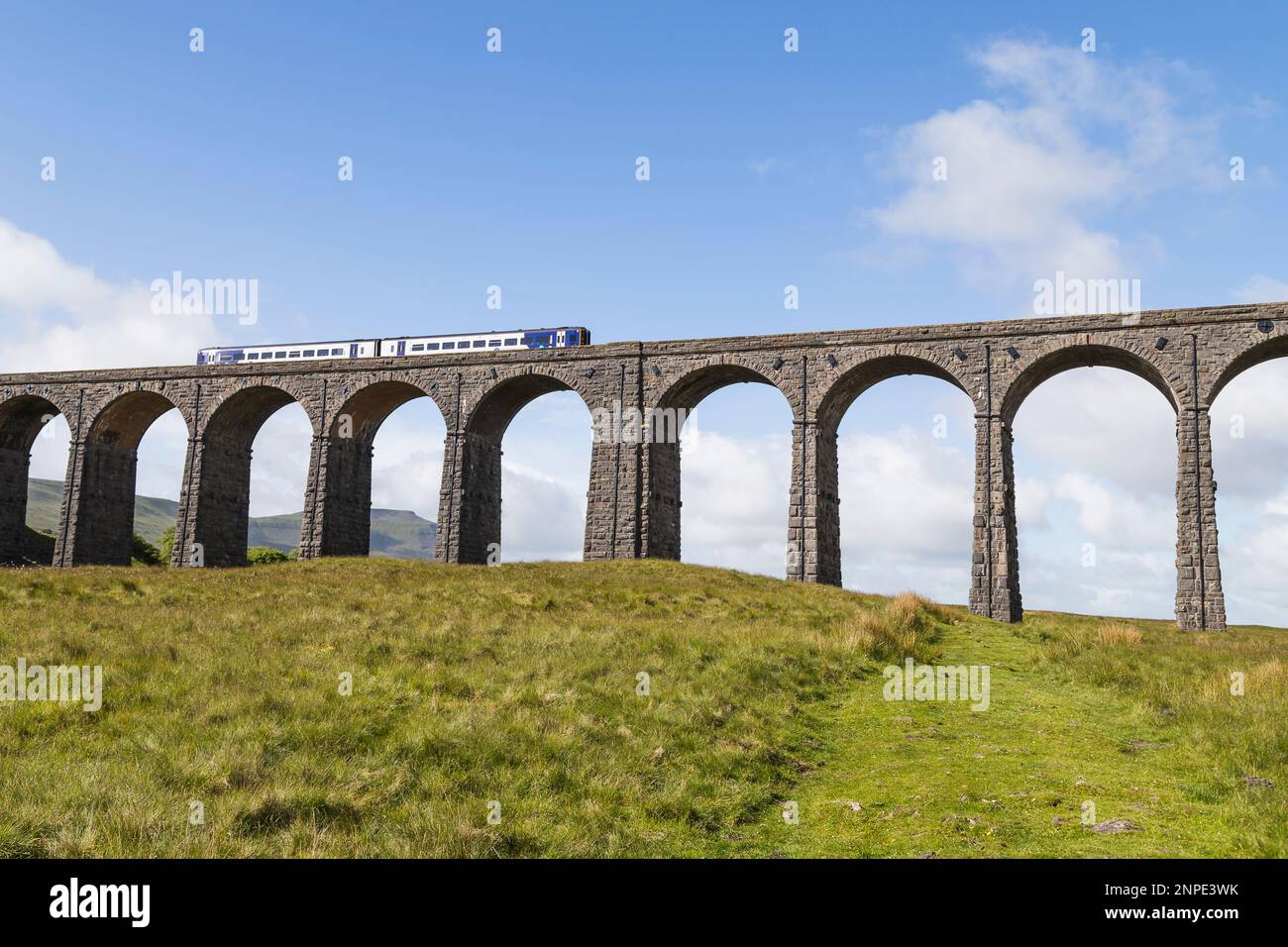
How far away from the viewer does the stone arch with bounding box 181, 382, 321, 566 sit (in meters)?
41.2

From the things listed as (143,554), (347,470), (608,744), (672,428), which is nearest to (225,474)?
(347,470)

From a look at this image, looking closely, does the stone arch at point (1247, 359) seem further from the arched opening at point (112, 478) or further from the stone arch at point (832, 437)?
the arched opening at point (112, 478)

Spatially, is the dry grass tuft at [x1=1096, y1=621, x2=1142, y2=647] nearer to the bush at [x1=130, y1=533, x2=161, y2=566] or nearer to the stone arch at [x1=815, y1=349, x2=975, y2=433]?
the stone arch at [x1=815, y1=349, x2=975, y2=433]

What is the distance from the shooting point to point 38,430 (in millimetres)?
48000

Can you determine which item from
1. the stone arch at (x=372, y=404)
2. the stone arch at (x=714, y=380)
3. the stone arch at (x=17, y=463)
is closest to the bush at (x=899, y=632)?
the stone arch at (x=714, y=380)

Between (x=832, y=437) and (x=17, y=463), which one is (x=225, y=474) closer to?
(x=17, y=463)

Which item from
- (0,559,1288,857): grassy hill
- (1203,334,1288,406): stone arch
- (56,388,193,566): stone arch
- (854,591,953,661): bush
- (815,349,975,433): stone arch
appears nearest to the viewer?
(0,559,1288,857): grassy hill

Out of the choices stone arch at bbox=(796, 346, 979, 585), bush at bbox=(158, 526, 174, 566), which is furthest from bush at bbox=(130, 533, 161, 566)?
stone arch at bbox=(796, 346, 979, 585)

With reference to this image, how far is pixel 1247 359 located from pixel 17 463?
53.3m

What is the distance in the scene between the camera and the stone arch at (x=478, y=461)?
1481 inches

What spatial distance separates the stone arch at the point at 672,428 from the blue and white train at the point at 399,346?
14.5 ft

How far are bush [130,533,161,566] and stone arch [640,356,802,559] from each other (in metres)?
27.7
